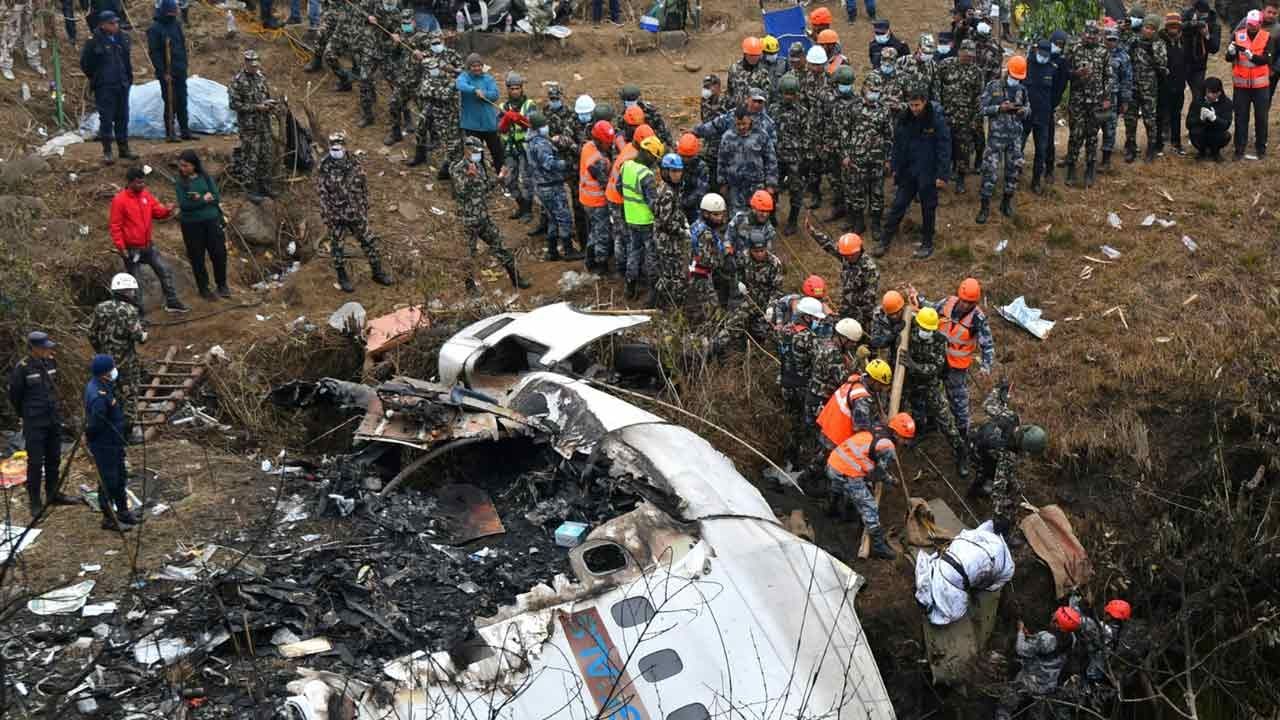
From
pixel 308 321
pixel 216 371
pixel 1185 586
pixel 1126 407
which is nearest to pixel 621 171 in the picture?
pixel 308 321

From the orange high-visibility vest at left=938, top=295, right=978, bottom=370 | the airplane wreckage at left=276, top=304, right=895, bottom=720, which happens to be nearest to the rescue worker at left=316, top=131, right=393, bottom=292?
the airplane wreckage at left=276, top=304, right=895, bottom=720

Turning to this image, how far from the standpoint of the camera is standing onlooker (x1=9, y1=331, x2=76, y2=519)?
915 centimetres

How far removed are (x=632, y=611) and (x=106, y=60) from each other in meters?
10.5

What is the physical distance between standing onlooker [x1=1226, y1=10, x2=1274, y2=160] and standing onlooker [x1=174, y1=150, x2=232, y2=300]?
1120cm

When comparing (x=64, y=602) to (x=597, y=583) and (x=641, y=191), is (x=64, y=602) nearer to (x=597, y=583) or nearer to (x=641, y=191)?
(x=597, y=583)

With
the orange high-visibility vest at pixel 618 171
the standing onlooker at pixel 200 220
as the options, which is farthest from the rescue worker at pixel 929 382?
the standing onlooker at pixel 200 220

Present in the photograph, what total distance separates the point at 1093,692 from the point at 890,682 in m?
1.42

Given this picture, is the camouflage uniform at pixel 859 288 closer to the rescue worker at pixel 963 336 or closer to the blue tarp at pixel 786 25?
the rescue worker at pixel 963 336

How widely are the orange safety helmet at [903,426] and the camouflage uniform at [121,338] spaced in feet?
20.6

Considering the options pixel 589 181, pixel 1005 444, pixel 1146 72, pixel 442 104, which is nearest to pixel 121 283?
pixel 589 181

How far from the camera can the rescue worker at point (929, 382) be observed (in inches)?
385

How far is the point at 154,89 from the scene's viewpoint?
50.2 ft

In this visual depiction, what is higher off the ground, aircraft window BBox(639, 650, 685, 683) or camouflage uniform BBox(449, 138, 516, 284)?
camouflage uniform BBox(449, 138, 516, 284)

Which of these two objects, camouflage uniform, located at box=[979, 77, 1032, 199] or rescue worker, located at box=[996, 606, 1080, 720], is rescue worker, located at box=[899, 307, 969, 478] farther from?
camouflage uniform, located at box=[979, 77, 1032, 199]
